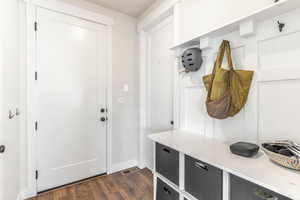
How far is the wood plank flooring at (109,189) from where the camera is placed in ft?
6.15

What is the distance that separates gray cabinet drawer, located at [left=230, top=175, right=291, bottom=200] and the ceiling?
7.63ft

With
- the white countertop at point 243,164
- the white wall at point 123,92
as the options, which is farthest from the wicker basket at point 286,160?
the white wall at point 123,92

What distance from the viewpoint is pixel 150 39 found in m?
2.53

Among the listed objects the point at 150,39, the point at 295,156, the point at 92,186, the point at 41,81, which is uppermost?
the point at 150,39

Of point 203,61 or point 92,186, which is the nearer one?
point 203,61

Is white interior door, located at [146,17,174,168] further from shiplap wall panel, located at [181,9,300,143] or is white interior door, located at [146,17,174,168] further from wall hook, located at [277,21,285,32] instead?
wall hook, located at [277,21,285,32]

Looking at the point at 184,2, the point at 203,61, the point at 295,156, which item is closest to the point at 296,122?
the point at 295,156

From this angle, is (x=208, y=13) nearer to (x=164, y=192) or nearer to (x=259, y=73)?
(x=259, y=73)

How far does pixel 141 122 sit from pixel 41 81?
60.2 inches

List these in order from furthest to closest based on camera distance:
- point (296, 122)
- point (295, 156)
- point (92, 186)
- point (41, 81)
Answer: point (92, 186) → point (41, 81) → point (296, 122) → point (295, 156)

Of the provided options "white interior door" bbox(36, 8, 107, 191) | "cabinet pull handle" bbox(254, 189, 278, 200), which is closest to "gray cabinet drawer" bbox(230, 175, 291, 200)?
"cabinet pull handle" bbox(254, 189, 278, 200)

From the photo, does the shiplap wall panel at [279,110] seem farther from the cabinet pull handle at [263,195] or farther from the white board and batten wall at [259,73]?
the cabinet pull handle at [263,195]

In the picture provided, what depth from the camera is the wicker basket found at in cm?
76

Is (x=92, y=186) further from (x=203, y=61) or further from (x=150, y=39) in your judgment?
(x=150, y=39)
